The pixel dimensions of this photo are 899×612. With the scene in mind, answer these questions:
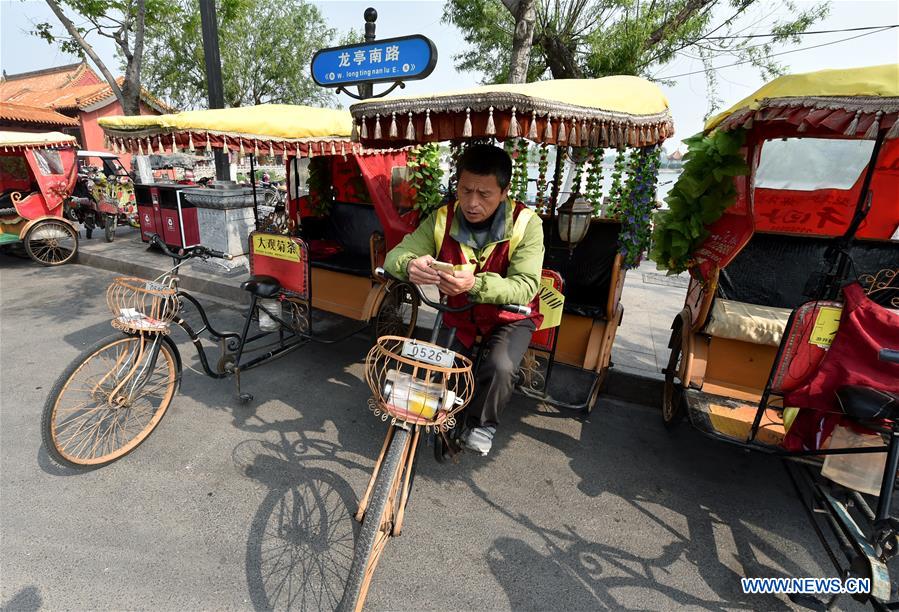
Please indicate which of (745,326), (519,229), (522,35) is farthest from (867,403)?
(522,35)

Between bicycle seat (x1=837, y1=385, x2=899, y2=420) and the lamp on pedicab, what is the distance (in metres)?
2.03

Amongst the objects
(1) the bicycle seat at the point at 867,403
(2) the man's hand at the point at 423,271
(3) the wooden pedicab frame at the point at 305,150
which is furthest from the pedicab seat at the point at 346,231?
(1) the bicycle seat at the point at 867,403

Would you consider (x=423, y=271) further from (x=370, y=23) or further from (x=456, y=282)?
(x=370, y=23)

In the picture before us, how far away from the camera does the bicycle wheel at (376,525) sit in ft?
5.68

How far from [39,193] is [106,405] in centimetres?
675

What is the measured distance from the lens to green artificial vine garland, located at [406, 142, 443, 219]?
4102 mm

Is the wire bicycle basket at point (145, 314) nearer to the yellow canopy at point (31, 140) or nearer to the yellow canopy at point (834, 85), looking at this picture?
the yellow canopy at point (834, 85)

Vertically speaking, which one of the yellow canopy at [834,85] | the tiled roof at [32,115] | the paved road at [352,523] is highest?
the tiled roof at [32,115]

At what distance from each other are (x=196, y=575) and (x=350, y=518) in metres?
0.75

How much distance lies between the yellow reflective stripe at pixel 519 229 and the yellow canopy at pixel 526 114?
415 mm

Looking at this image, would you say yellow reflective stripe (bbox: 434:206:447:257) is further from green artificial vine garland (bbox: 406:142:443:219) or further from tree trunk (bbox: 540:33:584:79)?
tree trunk (bbox: 540:33:584:79)

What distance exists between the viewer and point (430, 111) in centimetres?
218

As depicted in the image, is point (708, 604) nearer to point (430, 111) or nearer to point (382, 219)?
point (430, 111)

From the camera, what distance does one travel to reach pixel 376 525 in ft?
5.82
